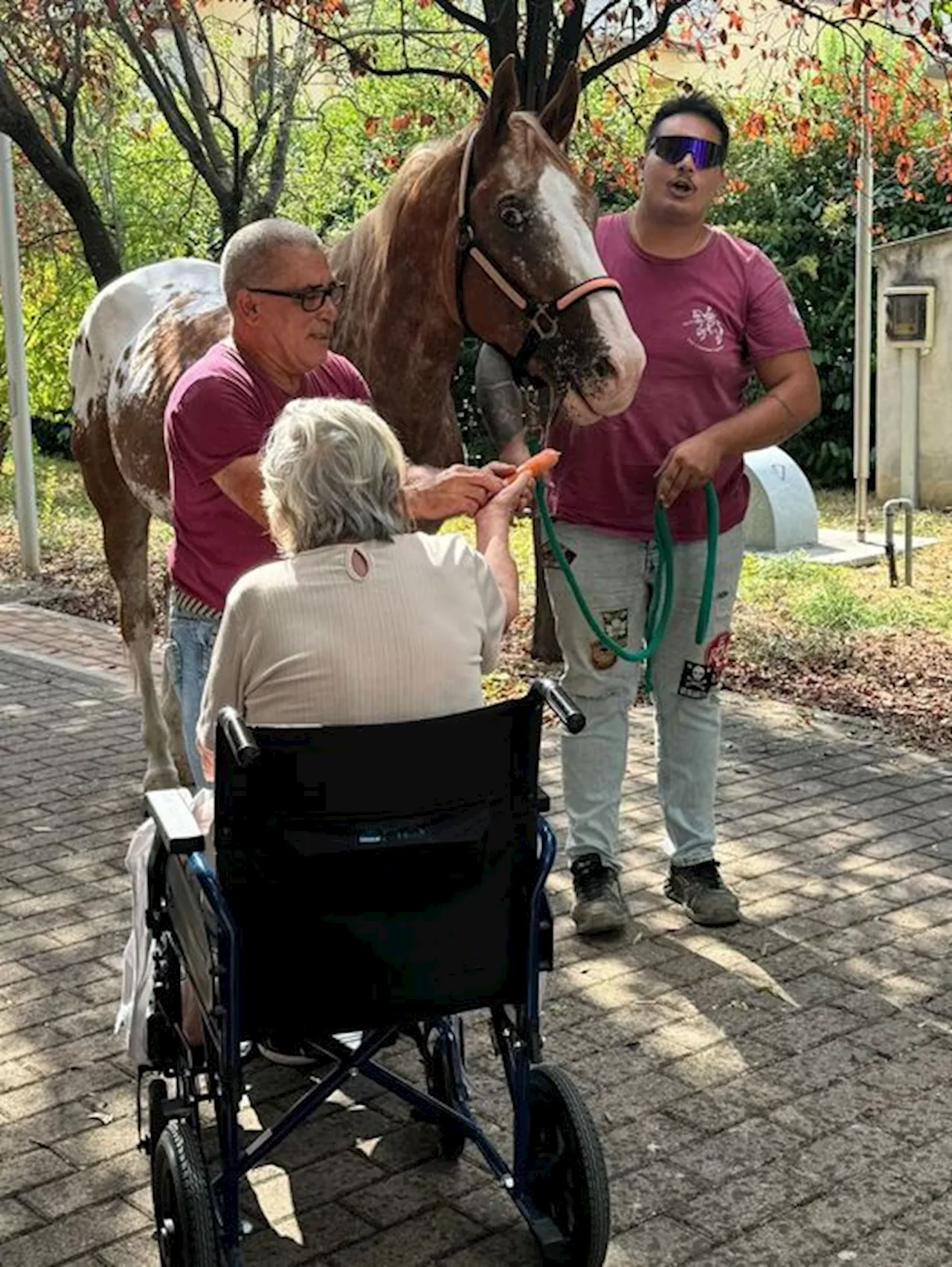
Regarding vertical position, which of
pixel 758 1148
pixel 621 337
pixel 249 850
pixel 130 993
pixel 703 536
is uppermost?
pixel 621 337

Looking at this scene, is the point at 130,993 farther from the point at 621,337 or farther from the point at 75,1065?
the point at 621,337

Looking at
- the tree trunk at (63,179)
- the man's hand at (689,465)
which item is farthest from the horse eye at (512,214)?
the tree trunk at (63,179)

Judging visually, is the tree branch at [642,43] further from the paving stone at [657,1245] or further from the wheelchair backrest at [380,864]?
the paving stone at [657,1245]

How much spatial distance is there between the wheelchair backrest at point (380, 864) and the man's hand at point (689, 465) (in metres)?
1.69

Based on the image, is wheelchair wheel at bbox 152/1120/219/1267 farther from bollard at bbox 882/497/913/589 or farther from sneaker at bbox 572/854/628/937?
bollard at bbox 882/497/913/589

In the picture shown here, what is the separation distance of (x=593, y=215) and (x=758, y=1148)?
252 centimetres

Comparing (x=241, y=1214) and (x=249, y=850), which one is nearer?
(x=249, y=850)

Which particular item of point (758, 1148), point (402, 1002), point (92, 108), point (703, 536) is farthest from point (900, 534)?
point (402, 1002)

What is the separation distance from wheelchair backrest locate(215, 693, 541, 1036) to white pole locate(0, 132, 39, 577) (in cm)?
972

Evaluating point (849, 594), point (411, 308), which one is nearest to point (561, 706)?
point (411, 308)

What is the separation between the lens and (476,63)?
10836 mm

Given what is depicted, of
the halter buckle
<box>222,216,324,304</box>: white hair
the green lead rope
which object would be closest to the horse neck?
the halter buckle

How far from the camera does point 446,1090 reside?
3.58 m

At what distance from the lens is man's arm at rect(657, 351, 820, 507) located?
4562 mm
